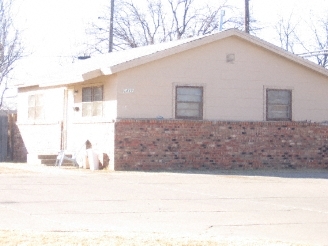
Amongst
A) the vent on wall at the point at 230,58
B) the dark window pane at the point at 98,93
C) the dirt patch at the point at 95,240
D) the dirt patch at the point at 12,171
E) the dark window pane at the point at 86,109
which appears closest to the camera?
the dirt patch at the point at 95,240

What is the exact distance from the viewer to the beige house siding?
23.6 m

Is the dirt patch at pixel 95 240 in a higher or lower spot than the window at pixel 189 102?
lower

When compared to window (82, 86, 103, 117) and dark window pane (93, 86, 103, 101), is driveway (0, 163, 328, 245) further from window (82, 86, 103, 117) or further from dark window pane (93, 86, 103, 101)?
dark window pane (93, 86, 103, 101)

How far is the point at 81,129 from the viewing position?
2577cm

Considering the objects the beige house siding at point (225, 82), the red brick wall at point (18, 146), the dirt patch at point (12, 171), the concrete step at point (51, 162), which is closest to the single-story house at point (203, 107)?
the beige house siding at point (225, 82)

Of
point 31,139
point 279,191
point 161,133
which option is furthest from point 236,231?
point 31,139

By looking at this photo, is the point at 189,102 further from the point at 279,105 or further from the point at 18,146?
the point at 18,146

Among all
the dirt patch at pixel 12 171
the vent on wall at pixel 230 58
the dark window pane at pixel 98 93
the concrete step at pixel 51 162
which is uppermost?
the vent on wall at pixel 230 58

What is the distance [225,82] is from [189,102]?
1.40 meters

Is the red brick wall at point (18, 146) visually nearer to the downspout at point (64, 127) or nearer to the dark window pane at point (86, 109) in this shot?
the downspout at point (64, 127)

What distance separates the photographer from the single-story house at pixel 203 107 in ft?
77.3

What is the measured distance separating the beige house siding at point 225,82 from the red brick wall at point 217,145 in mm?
366

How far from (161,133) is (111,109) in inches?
68.0

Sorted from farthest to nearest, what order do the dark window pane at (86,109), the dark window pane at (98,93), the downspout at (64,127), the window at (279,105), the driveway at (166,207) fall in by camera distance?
1. the downspout at (64,127)
2. the window at (279,105)
3. the dark window pane at (86,109)
4. the dark window pane at (98,93)
5. the driveway at (166,207)
